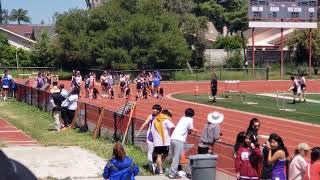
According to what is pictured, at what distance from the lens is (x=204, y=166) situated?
10.9 meters

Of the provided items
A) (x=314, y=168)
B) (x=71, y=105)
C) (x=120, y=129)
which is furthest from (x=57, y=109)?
(x=314, y=168)

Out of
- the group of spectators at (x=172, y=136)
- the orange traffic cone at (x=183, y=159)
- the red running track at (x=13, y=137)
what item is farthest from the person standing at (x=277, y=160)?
the red running track at (x=13, y=137)

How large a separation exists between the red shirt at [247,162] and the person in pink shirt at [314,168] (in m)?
1.13

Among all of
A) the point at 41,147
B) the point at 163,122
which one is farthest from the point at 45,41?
the point at 163,122

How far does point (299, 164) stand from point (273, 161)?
1.39 feet

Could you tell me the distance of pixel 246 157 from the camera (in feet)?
34.3

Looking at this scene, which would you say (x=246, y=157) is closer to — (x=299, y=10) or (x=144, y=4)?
(x=299, y=10)

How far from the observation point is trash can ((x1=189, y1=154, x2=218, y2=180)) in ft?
35.8

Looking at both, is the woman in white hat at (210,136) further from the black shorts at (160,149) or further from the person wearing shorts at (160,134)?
the black shorts at (160,149)

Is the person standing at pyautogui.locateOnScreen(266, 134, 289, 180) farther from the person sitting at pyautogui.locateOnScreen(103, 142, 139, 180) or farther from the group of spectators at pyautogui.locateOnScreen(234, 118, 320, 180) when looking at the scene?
the person sitting at pyautogui.locateOnScreen(103, 142, 139, 180)

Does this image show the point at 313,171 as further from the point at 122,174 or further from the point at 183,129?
the point at 183,129

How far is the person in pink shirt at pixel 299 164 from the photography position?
31.4ft

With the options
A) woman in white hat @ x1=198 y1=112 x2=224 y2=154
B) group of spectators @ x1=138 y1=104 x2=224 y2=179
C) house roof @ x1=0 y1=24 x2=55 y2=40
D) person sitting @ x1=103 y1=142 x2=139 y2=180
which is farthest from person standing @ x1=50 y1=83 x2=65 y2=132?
house roof @ x1=0 y1=24 x2=55 y2=40

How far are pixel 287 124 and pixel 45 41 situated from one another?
52.5 meters
